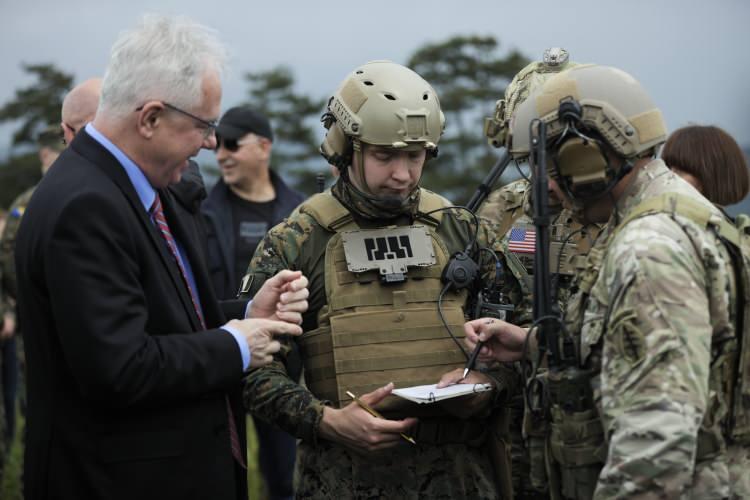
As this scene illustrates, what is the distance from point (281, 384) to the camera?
132 inches

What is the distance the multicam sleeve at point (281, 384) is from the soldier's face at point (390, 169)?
0.34 metres

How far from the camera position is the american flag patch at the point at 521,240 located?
417 centimetres

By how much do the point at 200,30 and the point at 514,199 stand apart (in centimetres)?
218

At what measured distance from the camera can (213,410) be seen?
112 inches

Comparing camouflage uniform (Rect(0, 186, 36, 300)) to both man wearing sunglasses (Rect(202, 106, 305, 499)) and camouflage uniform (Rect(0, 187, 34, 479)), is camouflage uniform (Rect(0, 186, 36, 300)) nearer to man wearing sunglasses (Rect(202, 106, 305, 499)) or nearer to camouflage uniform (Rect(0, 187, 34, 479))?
camouflage uniform (Rect(0, 187, 34, 479))

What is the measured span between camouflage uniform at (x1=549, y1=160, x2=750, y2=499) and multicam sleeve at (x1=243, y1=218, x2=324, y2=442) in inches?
43.3

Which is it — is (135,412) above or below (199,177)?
below

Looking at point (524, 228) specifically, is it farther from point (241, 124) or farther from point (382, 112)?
point (241, 124)

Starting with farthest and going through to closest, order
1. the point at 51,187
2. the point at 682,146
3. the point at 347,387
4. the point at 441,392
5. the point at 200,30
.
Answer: the point at 682,146, the point at 347,387, the point at 441,392, the point at 200,30, the point at 51,187

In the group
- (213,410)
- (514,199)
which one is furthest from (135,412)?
(514,199)

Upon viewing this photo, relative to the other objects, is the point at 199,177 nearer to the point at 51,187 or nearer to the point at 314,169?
the point at 51,187

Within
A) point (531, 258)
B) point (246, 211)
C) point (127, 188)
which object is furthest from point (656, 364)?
point (246, 211)

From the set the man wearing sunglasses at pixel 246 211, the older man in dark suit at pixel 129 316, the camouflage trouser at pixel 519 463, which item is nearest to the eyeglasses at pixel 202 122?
the older man in dark suit at pixel 129 316

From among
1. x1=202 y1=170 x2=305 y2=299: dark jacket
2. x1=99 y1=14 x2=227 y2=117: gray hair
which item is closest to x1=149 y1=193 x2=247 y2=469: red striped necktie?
x1=99 y1=14 x2=227 y2=117: gray hair
